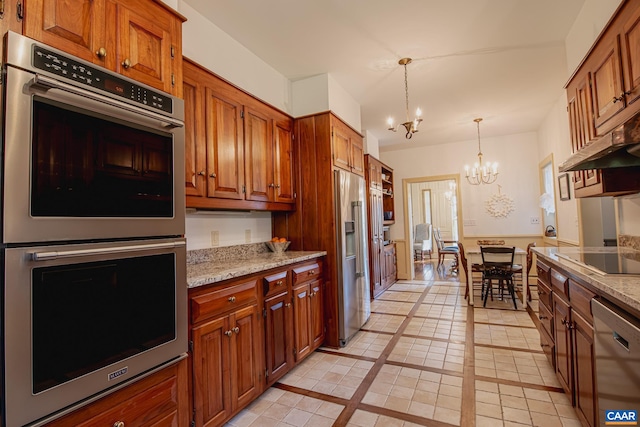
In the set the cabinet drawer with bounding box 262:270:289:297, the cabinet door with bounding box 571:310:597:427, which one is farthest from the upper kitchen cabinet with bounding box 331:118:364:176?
the cabinet door with bounding box 571:310:597:427

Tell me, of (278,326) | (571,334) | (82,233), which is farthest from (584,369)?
(82,233)

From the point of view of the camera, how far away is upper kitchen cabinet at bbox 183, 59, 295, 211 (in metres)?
2.04

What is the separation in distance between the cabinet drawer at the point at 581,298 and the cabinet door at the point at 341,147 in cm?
211

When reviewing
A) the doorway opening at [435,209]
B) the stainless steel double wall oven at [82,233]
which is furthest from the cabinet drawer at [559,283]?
the doorway opening at [435,209]

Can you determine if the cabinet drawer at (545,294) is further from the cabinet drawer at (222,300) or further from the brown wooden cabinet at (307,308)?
the cabinet drawer at (222,300)

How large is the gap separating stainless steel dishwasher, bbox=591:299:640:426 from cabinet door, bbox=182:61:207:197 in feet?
7.19

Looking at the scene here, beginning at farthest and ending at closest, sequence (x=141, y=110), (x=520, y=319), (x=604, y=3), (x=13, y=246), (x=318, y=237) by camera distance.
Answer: (x=520, y=319)
(x=318, y=237)
(x=604, y=3)
(x=141, y=110)
(x=13, y=246)

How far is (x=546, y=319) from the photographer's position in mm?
2299

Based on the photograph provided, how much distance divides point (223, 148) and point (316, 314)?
5.50 feet

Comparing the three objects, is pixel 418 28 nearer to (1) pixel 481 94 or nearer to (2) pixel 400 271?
(1) pixel 481 94

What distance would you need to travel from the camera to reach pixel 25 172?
97 cm

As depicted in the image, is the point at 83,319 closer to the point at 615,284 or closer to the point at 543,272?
the point at 615,284

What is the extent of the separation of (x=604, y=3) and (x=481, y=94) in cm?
195

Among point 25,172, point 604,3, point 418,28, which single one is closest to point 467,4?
point 418,28
